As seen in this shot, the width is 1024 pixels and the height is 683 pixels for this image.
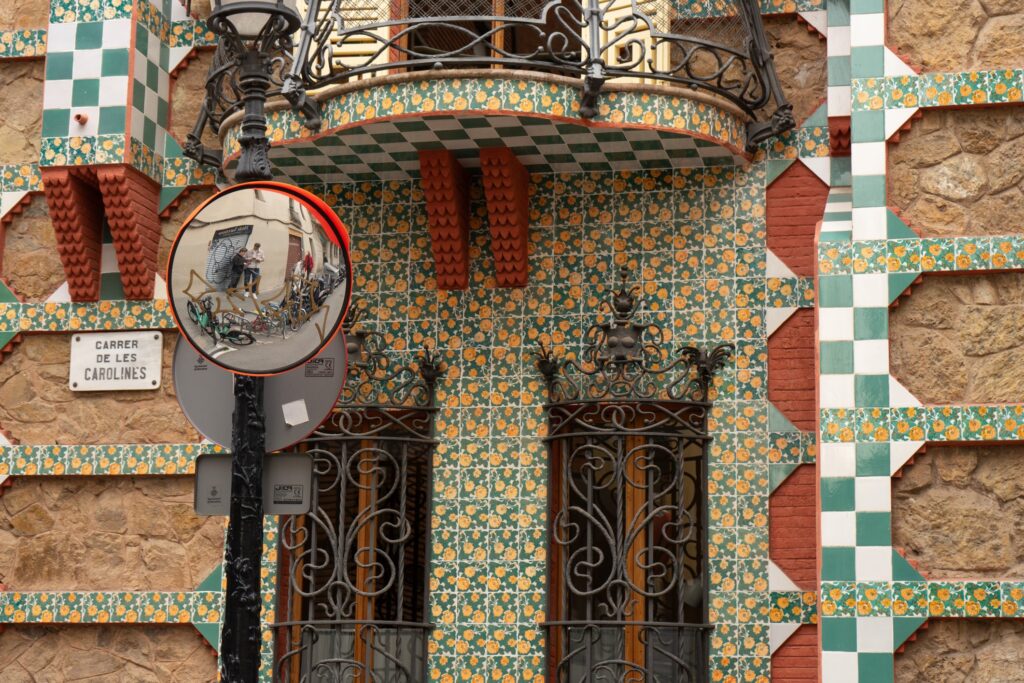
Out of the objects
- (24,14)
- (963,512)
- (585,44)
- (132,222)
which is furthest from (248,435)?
(24,14)

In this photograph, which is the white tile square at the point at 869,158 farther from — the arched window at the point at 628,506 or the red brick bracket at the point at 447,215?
the red brick bracket at the point at 447,215

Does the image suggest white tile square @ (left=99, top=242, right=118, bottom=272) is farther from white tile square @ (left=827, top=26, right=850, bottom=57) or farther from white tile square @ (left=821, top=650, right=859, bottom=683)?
white tile square @ (left=821, top=650, right=859, bottom=683)

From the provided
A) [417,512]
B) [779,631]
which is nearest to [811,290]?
[779,631]

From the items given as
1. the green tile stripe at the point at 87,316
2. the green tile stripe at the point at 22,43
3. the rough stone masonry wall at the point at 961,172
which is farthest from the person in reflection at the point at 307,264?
the green tile stripe at the point at 22,43

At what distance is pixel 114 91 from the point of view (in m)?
12.3

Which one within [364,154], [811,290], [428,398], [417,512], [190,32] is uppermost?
[190,32]

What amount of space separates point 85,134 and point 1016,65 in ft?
22.1

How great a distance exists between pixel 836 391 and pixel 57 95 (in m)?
6.28

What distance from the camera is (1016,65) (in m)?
10.8

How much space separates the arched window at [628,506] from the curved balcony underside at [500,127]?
1115 mm

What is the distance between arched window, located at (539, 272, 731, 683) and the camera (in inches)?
437

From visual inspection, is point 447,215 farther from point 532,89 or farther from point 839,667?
point 839,667

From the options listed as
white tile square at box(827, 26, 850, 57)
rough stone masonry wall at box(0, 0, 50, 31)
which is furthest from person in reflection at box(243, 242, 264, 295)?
rough stone masonry wall at box(0, 0, 50, 31)

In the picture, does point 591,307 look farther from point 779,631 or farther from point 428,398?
point 779,631
